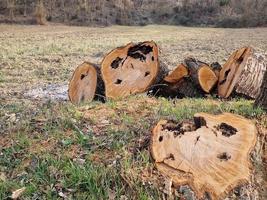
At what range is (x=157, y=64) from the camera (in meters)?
7.20

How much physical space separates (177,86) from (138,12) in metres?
31.4

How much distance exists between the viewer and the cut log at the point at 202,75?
7125mm

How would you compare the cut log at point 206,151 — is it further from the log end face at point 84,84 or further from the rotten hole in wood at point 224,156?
the log end face at point 84,84

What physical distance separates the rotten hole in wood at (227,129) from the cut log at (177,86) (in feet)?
10.8

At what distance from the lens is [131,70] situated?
→ 725cm

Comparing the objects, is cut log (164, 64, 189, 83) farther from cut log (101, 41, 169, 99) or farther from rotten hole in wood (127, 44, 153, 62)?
rotten hole in wood (127, 44, 153, 62)

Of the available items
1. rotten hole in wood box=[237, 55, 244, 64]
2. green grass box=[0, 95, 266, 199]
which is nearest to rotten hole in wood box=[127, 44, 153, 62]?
rotten hole in wood box=[237, 55, 244, 64]

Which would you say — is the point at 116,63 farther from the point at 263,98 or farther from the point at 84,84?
the point at 263,98

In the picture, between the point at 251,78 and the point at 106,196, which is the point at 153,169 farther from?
the point at 251,78

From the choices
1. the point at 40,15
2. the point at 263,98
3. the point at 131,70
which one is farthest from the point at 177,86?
the point at 40,15

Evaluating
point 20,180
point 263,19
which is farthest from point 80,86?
point 263,19

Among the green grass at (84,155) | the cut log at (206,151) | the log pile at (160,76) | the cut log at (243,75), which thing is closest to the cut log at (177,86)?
the log pile at (160,76)

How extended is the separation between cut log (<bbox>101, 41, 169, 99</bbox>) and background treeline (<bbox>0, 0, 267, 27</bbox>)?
27848 mm

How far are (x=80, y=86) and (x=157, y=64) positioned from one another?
1226 millimetres
